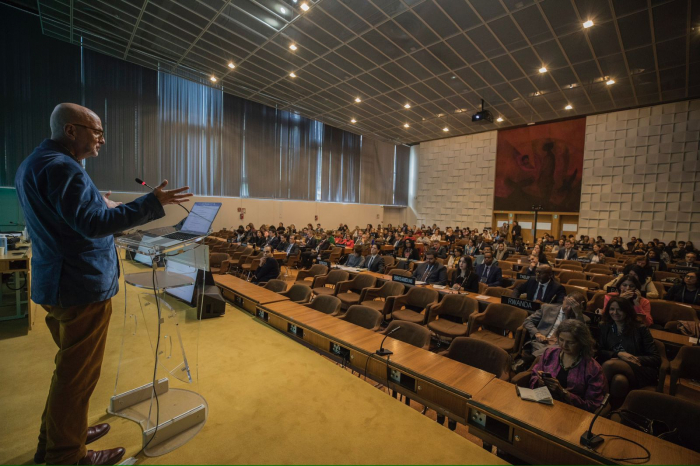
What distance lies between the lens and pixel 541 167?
14734 millimetres

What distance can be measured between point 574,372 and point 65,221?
3.27 meters

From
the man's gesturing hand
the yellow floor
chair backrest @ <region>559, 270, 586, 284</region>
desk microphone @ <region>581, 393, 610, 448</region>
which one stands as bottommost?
the yellow floor

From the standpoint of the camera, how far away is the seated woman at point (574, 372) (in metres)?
2.12

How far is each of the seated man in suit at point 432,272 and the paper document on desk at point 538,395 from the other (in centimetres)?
368

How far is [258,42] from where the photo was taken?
8.79m

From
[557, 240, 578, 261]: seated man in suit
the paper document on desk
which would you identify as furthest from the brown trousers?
[557, 240, 578, 261]: seated man in suit

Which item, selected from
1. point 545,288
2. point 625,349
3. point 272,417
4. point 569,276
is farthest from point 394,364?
point 569,276

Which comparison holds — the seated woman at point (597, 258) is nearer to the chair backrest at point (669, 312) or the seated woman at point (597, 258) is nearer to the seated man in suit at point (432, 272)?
the chair backrest at point (669, 312)

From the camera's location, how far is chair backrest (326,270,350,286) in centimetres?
563

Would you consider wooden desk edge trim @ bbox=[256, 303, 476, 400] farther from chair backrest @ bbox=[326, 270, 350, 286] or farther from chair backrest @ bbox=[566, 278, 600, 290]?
chair backrest @ bbox=[566, 278, 600, 290]

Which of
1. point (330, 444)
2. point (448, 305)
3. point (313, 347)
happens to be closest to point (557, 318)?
point (448, 305)

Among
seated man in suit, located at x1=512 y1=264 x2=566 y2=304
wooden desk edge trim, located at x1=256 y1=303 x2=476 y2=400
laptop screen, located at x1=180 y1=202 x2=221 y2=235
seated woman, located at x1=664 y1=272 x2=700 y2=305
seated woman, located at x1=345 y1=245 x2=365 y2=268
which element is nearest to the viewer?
laptop screen, located at x1=180 y1=202 x2=221 y2=235

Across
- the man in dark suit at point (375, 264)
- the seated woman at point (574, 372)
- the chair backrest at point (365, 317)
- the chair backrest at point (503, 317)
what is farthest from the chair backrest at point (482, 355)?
the man in dark suit at point (375, 264)

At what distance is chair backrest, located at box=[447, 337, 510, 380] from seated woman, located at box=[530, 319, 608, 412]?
0.71 feet
